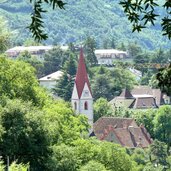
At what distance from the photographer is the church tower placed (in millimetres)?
85562

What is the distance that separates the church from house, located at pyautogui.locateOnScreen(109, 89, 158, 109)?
1012 inches

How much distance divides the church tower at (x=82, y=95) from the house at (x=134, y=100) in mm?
25636

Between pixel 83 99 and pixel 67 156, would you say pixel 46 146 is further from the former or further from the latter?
pixel 83 99

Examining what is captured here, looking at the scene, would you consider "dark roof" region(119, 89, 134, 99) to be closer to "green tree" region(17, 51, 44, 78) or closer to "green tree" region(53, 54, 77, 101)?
"green tree" region(53, 54, 77, 101)

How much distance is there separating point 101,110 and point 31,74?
60.2 metres

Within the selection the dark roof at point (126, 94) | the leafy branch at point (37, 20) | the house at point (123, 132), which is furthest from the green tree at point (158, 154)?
the leafy branch at point (37, 20)

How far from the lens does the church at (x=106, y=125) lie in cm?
8181

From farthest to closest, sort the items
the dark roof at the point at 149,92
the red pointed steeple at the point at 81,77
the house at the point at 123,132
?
the dark roof at the point at 149,92 → the red pointed steeple at the point at 81,77 → the house at the point at 123,132

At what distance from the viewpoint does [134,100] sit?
11825 cm

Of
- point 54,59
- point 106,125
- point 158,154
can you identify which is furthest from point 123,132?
point 54,59

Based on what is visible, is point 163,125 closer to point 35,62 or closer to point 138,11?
point 35,62

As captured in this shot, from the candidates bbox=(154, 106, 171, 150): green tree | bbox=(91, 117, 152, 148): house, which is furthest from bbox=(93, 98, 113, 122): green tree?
bbox=(91, 117, 152, 148): house

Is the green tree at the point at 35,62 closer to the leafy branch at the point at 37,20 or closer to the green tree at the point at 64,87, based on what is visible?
the green tree at the point at 64,87

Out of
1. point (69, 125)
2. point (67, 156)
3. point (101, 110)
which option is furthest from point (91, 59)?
point (67, 156)
